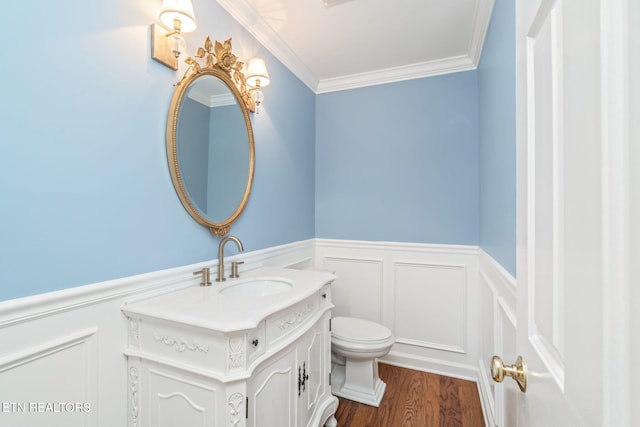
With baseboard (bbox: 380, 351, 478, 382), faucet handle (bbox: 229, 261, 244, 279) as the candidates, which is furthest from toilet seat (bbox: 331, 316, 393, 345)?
faucet handle (bbox: 229, 261, 244, 279)

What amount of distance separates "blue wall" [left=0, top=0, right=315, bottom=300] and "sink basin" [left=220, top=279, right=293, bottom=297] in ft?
0.76

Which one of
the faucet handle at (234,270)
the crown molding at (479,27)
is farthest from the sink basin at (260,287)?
the crown molding at (479,27)

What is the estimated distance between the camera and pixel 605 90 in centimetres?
32

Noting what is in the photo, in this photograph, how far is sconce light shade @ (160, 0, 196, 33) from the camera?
3.78 ft

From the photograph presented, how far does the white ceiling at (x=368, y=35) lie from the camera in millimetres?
1742

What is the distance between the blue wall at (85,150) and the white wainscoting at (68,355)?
2.0 inches

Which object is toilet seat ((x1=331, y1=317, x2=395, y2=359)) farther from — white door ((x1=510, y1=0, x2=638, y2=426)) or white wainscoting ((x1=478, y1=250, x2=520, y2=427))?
white door ((x1=510, y1=0, x2=638, y2=426))

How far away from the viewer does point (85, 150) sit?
0.99m

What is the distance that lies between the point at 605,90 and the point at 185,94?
1.45m

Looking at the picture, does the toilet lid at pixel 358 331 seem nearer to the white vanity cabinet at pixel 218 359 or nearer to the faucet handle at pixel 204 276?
the white vanity cabinet at pixel 218 359

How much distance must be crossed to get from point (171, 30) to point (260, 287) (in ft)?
4.21

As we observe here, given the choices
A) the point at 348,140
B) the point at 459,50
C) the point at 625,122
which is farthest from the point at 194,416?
the point at 459,50

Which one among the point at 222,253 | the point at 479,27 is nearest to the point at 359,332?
the point at 222,253

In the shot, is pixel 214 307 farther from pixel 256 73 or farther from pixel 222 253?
pixel 256 73
